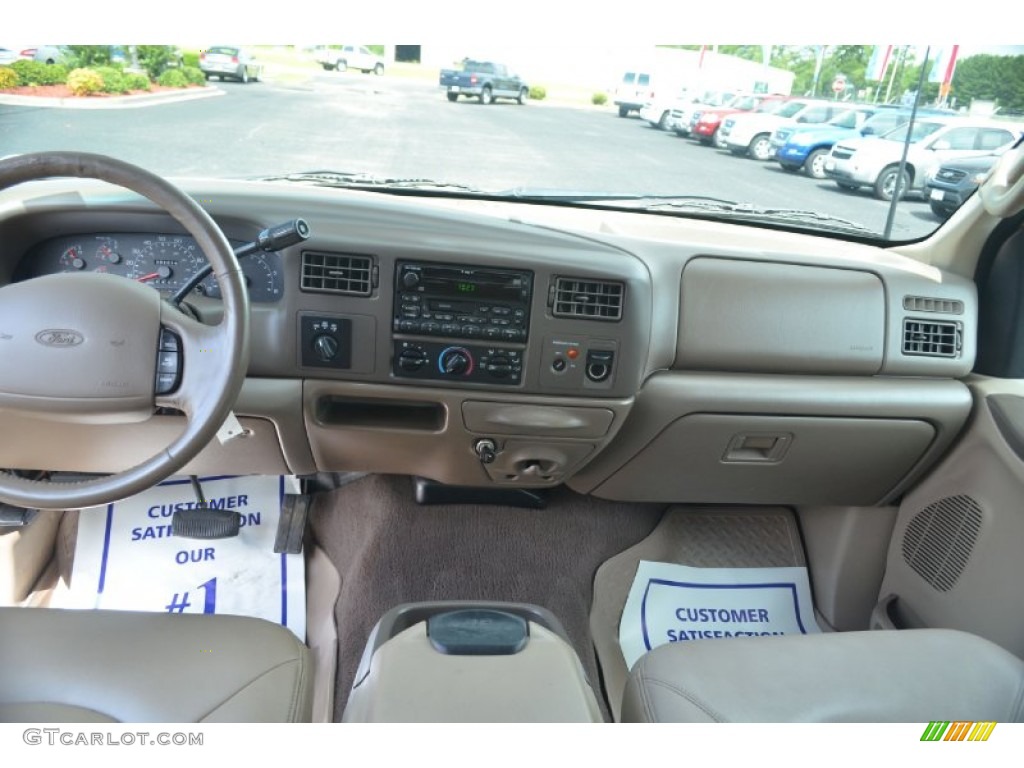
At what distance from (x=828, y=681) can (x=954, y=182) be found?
1342 mm

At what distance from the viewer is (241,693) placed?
130 centimetres

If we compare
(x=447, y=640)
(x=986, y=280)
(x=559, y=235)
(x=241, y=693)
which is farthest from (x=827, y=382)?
(x=241, y=693)

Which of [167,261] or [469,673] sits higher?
[167,261]

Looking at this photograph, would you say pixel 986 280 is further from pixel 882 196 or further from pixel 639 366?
pixel 639 366

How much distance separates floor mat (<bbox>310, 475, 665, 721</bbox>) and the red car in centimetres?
115

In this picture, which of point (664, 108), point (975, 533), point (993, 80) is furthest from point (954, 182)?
point (975, 533)

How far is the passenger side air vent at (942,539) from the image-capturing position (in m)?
1.99

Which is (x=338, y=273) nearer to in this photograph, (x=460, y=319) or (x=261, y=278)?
(x=261, y=278)

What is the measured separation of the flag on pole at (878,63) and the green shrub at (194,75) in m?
1.67

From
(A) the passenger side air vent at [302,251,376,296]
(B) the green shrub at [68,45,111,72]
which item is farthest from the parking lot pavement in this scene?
(A) the passenger side air vent at [302,251,376,296]

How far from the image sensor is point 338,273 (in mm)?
1669

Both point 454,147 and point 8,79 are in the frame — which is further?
point 454,147

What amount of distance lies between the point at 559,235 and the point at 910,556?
1399 mm

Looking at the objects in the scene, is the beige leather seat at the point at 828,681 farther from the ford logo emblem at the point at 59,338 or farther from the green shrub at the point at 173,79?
the green shrub at the point at 173,79
